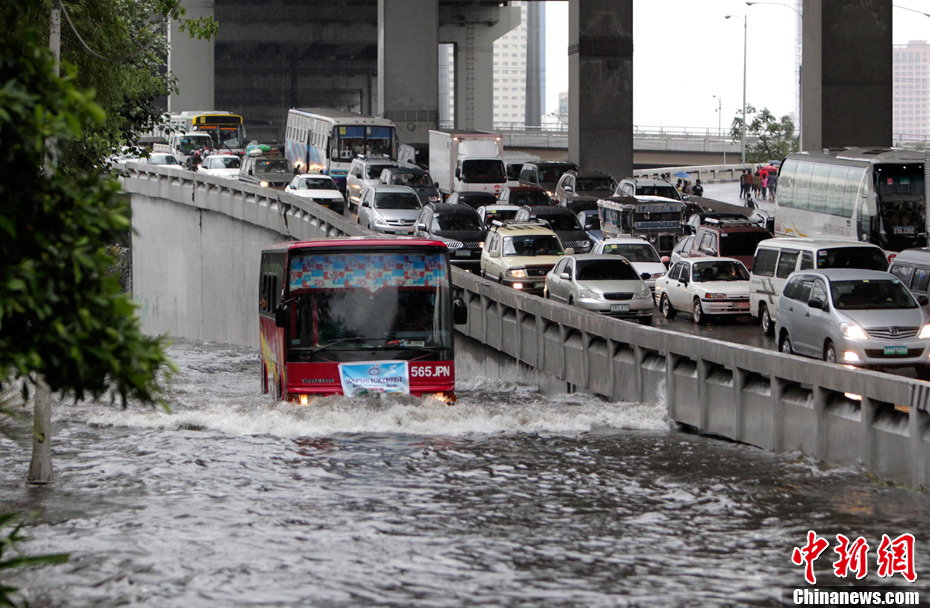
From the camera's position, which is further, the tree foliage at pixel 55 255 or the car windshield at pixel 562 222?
the car windshield at pixel 562 222

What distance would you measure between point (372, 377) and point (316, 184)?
114 ft

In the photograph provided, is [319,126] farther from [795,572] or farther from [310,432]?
[795,572]

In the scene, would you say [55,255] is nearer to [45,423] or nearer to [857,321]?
[45,423]

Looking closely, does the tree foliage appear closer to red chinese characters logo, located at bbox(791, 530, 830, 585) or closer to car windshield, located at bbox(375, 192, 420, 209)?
red chinese characters logo, located at bbox(791, 530, 830, 585)

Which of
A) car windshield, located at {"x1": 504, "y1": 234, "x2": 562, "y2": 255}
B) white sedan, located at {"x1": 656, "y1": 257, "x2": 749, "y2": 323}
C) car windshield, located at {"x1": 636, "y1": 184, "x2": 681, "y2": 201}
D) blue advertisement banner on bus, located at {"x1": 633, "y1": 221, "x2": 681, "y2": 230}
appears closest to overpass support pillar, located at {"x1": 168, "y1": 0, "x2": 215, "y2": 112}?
car windshield, located at {"x1": 636, "y1": 184, "x2": 681, "y2": 201}

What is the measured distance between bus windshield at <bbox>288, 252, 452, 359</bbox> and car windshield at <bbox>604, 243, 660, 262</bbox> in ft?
53.3

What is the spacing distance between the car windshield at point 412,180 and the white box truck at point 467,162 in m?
1.99

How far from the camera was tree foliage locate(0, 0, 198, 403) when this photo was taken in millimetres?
6105

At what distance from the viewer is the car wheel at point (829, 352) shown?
2020 cm

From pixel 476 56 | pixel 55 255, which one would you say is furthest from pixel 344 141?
pixel 55 255

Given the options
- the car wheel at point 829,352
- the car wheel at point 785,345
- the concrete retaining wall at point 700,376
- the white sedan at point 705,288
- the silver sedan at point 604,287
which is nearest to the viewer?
the concrete retaining wall at point 700,376

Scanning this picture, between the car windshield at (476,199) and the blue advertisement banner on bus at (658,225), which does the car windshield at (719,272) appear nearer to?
the blue advertisement banner on bus at (658,225)

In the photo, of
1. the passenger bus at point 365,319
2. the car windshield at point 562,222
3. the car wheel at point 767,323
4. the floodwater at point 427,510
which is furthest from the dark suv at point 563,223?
the passenger bus at point 365,319

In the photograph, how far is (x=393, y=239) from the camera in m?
19.0
